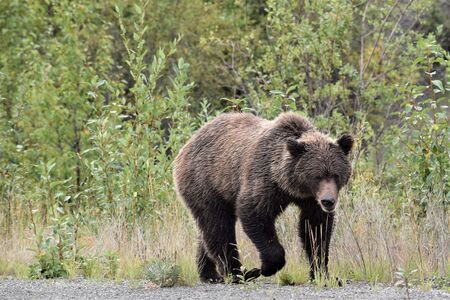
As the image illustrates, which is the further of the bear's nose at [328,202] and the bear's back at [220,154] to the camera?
the bear's back at [220,154]

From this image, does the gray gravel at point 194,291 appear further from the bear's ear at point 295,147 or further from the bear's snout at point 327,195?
the bear's ear at point 295,147

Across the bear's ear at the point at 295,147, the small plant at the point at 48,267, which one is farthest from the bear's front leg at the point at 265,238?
the small plant at the point at 48,267

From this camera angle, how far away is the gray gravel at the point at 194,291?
7.44 meters

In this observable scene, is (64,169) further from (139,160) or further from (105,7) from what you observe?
(105,7)

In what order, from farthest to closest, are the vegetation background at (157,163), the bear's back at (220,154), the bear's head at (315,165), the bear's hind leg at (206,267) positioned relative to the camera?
1. the bear's hind leg at (206,267)
2. the vegetation background at (157,163)
3. the bear's back at (220,154)
4. the bear's head at (315,165)

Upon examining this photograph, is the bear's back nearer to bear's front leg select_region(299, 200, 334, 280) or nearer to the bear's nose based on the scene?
bear's front leg select_region(299, 200, 334, 280)

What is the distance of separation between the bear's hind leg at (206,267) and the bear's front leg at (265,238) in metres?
0.89

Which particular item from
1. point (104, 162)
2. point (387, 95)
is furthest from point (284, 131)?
point (387, 95)

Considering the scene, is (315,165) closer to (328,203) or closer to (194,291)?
(328,203)

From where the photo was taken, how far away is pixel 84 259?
9383 millimetres

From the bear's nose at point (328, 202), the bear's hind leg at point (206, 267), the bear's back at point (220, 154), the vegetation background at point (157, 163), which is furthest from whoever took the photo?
the bear's hind leg at point (206, 267)

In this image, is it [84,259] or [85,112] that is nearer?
[84,259]

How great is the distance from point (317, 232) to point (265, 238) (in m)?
0.51

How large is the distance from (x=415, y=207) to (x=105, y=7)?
1459 centimetres
